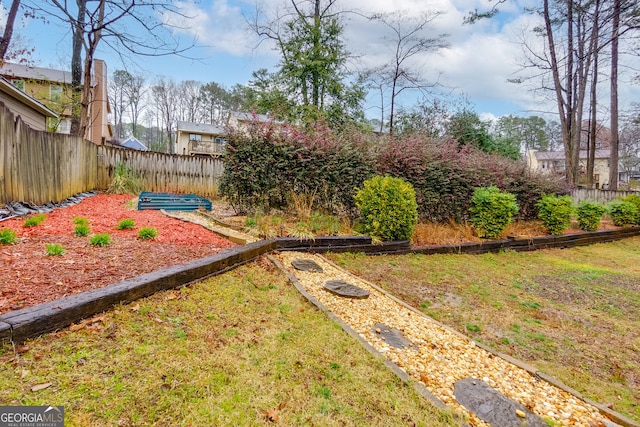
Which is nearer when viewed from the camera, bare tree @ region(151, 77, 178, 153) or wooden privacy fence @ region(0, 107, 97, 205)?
wooden privacy fence @ region(0, 107, 97, 205)

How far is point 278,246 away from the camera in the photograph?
4.95 meters

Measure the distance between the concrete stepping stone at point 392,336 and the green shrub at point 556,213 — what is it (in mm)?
7792

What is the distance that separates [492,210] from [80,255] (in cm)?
778

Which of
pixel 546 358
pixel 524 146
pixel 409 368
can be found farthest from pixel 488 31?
pixel 524 146

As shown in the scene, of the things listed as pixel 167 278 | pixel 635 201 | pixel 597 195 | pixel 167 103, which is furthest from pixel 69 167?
pixel 167 103

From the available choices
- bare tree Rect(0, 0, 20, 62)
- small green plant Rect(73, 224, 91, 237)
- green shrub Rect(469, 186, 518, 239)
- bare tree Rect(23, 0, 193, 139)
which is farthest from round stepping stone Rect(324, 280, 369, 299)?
bare tree Rect(0, 0, 20, 62)

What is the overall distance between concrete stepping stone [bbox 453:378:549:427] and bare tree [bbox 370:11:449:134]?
10422mm

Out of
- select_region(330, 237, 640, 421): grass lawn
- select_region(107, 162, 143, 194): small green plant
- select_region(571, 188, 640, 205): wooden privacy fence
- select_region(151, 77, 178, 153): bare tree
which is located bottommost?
select_region(330, 237, 640, 421): grass lawn

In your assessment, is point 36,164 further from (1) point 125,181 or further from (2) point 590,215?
(2) point 590,215

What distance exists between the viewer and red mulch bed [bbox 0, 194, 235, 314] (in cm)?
230

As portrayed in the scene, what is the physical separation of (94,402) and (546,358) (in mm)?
3358

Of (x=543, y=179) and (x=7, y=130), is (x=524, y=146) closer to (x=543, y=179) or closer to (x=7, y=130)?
(x=543, y=179)

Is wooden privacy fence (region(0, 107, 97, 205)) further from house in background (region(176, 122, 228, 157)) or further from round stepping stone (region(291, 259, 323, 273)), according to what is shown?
house in background (region(176, 122, 228, 157))

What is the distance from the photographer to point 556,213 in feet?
27.1
